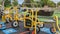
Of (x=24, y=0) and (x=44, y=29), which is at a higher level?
(x=24, y=0)

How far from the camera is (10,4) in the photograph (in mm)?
2953

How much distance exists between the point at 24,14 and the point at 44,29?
1.48 ft

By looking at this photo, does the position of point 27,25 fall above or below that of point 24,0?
below

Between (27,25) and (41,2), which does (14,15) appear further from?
(41,2)

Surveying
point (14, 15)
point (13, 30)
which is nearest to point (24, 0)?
point (14, 15)

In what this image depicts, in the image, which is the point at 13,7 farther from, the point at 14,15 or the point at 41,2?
the point at 41,2

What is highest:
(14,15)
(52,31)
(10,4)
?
(10,4)

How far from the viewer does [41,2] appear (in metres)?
2.88

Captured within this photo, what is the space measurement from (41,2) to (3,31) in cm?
87

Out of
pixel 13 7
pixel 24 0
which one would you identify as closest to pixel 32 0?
pixel 24 0

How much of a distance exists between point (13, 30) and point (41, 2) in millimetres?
721

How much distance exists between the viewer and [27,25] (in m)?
2.91

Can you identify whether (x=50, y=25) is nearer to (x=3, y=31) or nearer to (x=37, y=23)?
(x=37, y=23)

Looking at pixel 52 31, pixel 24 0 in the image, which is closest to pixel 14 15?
pixel 24 0
